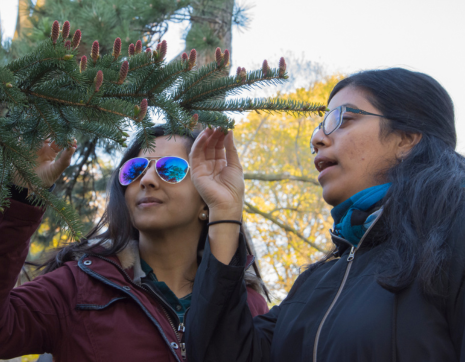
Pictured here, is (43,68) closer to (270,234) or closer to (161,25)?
(161,25)

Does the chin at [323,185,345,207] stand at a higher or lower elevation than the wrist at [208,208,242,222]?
higher

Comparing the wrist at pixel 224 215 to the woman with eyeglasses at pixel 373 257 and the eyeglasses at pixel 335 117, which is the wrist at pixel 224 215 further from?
the eyeglasses at pixel 335 117

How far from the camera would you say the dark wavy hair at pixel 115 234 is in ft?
7.14

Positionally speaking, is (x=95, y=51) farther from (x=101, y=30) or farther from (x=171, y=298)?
(x=101, y=30)

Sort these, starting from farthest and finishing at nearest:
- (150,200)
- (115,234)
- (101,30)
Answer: (101,30)
(115,234)
(150,200)

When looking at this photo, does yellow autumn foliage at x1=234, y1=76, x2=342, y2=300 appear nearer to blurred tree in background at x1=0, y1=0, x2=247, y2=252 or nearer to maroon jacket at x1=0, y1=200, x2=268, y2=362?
blurred tree in background at x1=0, y1=0, x2=247, y2=252

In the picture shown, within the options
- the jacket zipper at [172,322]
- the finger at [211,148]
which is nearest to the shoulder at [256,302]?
the jacket zipper at [172,322]

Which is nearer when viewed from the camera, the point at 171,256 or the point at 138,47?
the point at 138,47

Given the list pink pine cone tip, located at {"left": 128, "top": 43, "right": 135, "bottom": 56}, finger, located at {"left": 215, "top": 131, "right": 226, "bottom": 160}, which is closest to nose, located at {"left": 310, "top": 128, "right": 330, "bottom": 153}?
finger, located at {"left": 215, "top": 131, "right": 226, "bottom": 160}

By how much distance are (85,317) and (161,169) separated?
88cm

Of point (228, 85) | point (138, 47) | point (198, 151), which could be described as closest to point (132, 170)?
point (198, 151)

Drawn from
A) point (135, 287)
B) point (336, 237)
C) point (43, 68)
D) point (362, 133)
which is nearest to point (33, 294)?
point (135, 287)

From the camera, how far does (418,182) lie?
156cm

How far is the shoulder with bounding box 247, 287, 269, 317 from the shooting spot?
2316 mm
